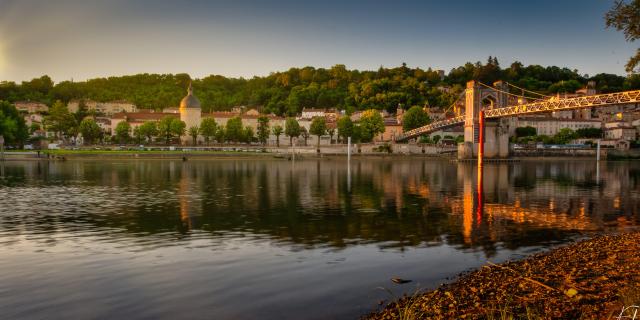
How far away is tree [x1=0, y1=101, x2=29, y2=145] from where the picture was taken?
85.8m

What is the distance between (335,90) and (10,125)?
108093mm

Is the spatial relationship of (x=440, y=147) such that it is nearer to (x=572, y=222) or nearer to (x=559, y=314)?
(x=572, y=222)

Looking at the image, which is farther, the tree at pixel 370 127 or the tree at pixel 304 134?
the tree at pixel 304 134

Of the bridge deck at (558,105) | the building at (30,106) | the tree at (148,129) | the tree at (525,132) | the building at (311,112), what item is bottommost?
the tree at (525,132)

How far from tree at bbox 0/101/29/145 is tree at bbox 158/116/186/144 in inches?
1045

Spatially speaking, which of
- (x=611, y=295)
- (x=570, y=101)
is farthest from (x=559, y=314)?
(x=570, y=101)

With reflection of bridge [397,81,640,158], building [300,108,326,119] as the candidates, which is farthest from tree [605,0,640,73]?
building [300,108,326,119]

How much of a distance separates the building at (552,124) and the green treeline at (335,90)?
16874mm

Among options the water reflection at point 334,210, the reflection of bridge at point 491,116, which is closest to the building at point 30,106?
the reflection of bridge at point 491,116

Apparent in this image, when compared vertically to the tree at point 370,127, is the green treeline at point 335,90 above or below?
above

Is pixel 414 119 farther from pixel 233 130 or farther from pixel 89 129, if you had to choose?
pixel 89 129

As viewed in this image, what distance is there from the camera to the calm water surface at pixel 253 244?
10320mm

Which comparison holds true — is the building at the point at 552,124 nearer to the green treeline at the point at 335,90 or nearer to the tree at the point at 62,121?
the green treeline at the point at 335,90

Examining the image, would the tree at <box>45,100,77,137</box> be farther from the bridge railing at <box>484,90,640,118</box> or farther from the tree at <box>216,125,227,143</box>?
the bridge railing at <box>484,90,640,118</box>
